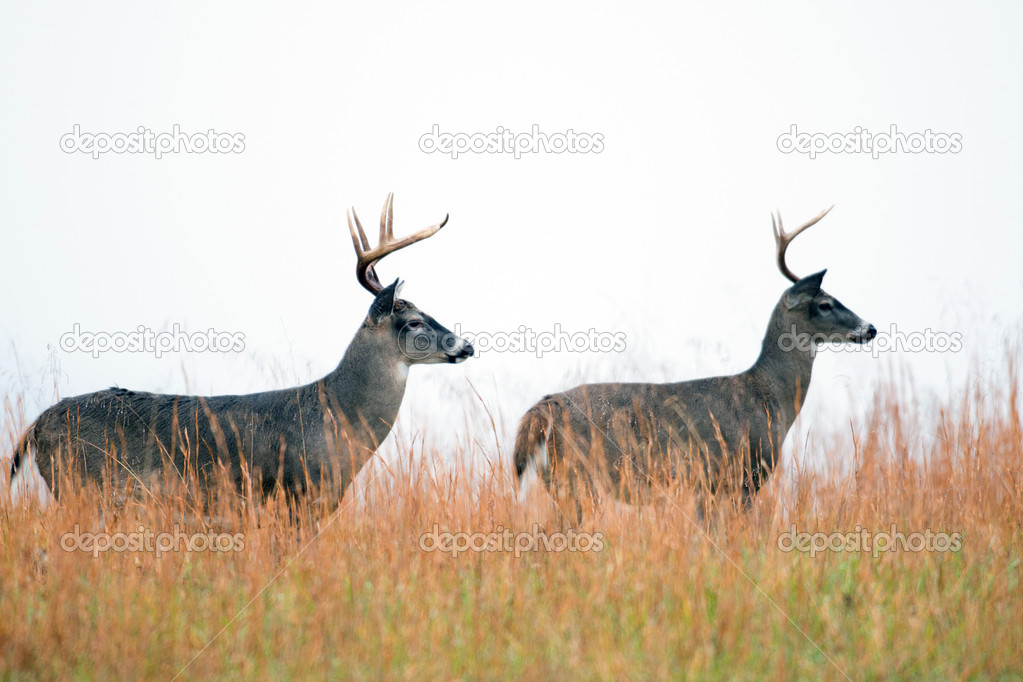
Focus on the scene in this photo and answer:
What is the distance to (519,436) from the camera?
8.12 metres

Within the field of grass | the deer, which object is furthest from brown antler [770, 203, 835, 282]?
the field of grass

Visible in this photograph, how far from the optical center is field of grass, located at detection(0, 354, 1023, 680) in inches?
178

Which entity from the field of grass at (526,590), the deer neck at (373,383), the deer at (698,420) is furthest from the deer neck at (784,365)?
the deer neck at (373,383)

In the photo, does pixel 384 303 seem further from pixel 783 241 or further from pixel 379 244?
pixel 783 241

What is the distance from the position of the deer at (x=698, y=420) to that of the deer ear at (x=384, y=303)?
1.51 meters

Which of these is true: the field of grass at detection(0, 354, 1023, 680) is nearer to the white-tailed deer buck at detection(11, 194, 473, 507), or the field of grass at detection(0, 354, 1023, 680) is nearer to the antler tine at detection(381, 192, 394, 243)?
the white-tailed deer buck at detection(11, 194, 473, 507)

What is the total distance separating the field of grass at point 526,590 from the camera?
4.53 m

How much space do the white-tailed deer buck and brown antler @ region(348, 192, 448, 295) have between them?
42 centimetres

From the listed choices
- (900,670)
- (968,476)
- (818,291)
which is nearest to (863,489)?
(968,476)

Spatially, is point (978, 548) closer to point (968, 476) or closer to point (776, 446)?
point (968, 476)

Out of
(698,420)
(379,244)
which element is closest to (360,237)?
(379,244)

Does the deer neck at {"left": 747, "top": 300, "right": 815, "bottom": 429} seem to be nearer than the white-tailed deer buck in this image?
No

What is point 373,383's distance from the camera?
7730 mm

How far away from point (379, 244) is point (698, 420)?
320 cm
